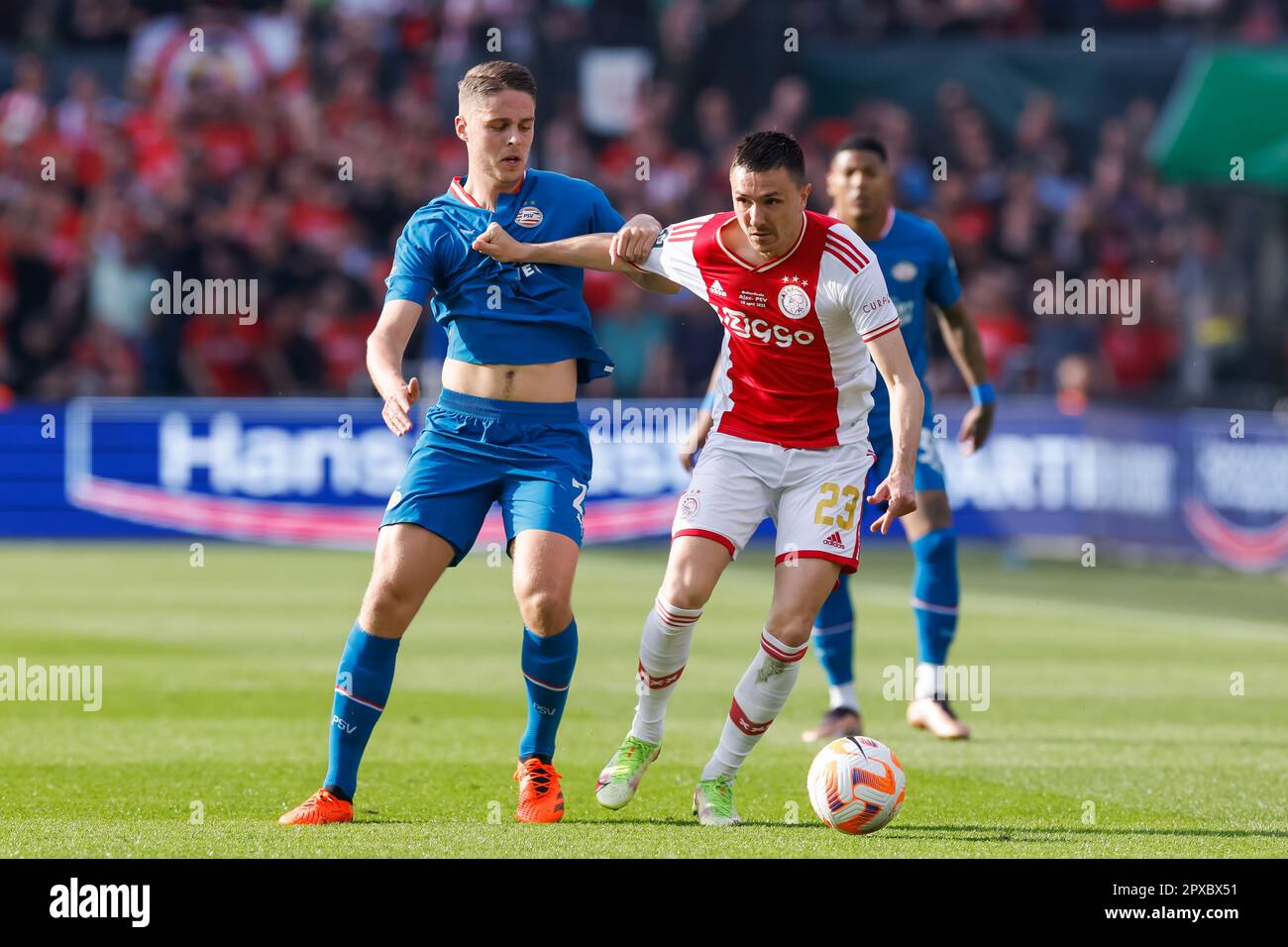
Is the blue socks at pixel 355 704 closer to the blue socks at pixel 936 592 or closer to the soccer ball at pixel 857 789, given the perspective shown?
the soccer ball at pixel 857 789

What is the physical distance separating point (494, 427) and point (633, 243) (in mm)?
830

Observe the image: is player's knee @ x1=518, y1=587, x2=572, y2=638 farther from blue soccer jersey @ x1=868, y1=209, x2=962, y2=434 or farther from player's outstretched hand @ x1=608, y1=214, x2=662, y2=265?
blue soccer jersey @ x1=868, y1=209, x2=962, y2=434

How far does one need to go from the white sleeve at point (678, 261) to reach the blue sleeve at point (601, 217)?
0.58 feet

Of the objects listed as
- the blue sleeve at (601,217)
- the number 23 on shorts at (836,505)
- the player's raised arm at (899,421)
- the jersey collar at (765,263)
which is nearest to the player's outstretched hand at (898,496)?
the player's raised arm at (899,421)

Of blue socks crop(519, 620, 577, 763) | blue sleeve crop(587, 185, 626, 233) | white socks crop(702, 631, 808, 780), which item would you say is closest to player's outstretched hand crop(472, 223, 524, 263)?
blue sleeve crop(587, 185, 626, 233)

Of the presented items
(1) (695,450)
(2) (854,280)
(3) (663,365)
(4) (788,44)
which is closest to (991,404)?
(1) (695,450)

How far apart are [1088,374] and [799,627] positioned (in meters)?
15.0

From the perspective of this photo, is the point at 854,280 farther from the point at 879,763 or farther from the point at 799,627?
the point at 879,763

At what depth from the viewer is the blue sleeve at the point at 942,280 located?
31.4 ft

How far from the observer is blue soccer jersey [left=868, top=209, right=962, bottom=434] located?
9.51 metres

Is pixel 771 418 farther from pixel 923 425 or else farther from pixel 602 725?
pixel 602 725

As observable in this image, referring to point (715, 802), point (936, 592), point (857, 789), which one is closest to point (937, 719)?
point (936, 592)

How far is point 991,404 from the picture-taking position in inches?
386

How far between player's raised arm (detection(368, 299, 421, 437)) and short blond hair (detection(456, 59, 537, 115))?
0.77 meters
